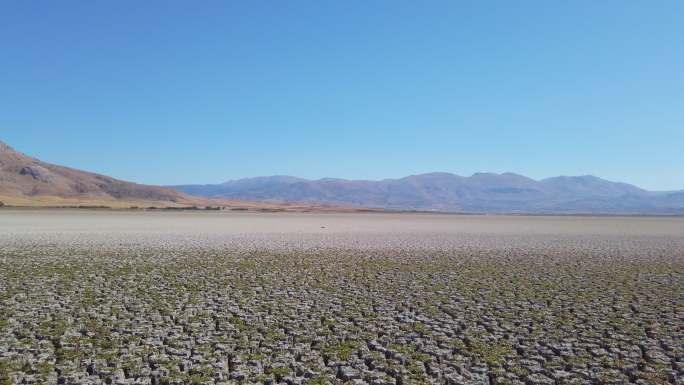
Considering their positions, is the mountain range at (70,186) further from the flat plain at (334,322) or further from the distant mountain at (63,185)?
the flat plain at (334,322)

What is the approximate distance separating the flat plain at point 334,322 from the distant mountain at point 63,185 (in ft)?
453

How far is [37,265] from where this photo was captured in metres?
16.2

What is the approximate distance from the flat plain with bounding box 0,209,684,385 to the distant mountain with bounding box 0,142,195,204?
453 feet

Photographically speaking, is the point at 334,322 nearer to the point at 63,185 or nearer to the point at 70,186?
the point at 63,185

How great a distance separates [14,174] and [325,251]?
164 m

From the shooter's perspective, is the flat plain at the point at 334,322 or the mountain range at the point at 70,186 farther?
the mountain range at the point at 70,186

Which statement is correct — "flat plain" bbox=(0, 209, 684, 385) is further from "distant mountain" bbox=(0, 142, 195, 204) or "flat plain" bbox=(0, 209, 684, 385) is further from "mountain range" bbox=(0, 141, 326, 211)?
"distant mountain" bbox=(0, 142, 195, 204)

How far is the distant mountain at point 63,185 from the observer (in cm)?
14475

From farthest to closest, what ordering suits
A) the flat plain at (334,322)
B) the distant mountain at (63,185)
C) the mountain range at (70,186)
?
the distant mountain at (63,185) < the mountain range at (70,186) < the flat plain at (334,322)

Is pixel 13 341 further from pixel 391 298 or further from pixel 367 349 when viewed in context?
pixel 391 298

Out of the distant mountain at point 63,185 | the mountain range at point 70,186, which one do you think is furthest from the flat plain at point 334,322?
the distant mountain at point 63,185

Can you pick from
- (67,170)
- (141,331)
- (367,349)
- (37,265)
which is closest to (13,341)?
(141,331)

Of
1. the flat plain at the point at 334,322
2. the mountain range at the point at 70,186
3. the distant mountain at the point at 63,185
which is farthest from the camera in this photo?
the distant mountain at the point at 63,185

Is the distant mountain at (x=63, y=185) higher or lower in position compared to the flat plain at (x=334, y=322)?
higher
